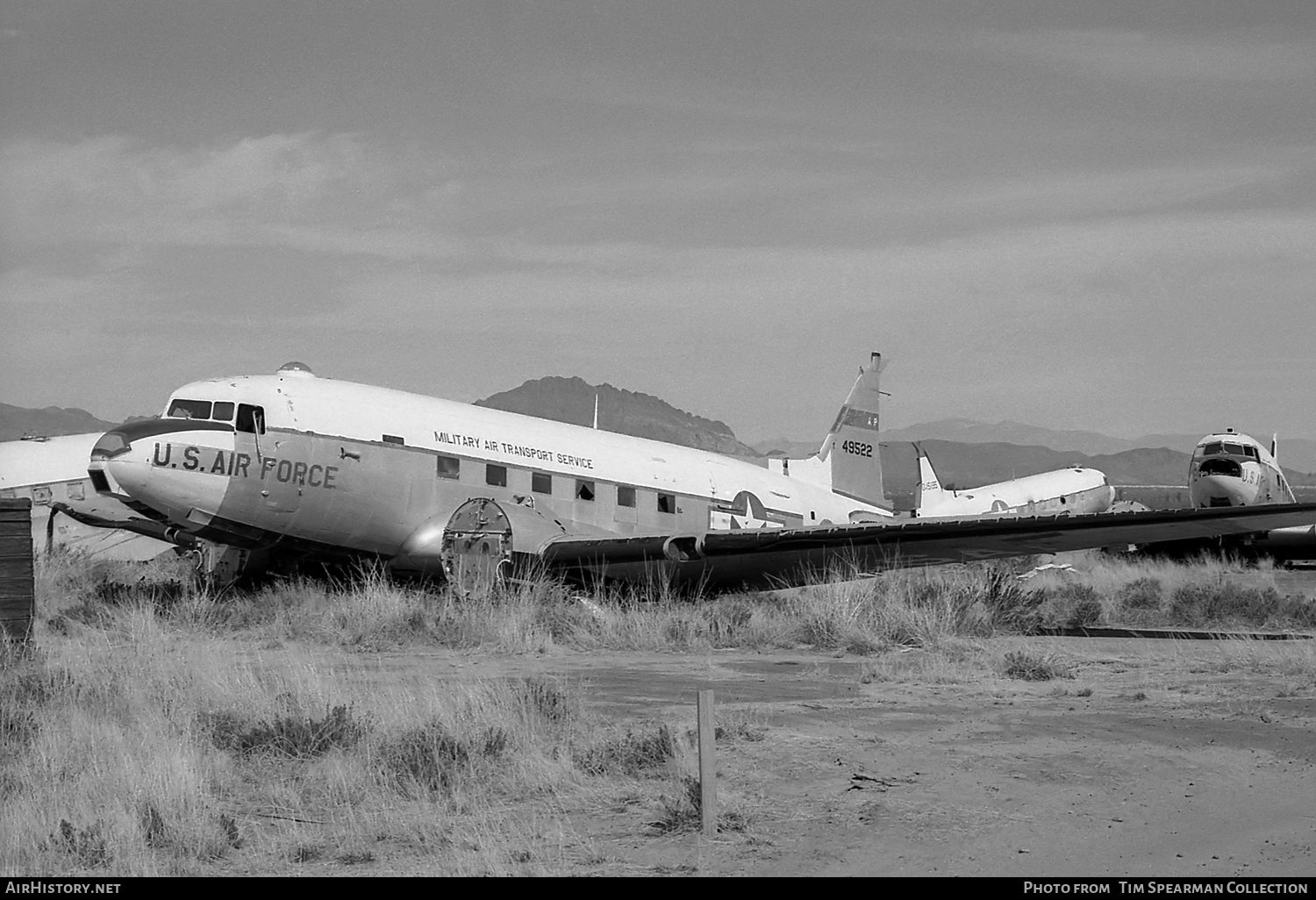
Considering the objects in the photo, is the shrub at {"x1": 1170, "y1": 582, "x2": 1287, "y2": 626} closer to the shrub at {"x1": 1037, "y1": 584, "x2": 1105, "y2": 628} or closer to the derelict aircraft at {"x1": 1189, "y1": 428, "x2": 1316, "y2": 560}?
the shrub at {"x1": 1037, "y1": 584, "x2": 1105, "y2": 628}

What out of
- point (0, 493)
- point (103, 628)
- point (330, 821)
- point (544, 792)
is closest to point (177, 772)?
point (330, 821)

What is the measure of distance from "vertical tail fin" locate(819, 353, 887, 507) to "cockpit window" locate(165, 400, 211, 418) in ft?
44.6

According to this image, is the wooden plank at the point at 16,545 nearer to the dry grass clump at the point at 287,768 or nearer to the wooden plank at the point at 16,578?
the wooden plank at the point at 16,578

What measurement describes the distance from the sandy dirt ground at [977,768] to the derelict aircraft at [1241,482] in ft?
67.5

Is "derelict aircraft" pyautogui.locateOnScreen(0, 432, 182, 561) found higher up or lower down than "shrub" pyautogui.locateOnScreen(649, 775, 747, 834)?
higher up

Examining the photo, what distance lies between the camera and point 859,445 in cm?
2939

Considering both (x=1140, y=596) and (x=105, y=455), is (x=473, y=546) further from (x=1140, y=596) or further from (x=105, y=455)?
(x=1140, y=596)

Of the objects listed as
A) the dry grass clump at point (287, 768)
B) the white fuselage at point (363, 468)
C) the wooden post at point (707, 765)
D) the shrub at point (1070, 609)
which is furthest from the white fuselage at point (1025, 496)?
the wooden post at point (707, 765)

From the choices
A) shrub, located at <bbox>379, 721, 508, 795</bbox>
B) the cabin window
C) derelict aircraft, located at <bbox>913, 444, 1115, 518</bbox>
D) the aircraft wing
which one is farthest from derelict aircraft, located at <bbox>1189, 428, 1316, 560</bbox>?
shrub, located at <bbox>379, 721, 508, 795</bbox>

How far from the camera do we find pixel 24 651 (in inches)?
547

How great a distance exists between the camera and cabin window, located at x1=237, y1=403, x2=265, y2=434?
64.7 feet

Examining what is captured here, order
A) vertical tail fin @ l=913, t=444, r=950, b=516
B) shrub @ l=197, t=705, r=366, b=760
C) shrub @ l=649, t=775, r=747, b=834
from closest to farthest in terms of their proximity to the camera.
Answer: shrub @ l=649, t=775, r=747, b=834, shrub @ l=197, t=705, r=366, b=760, vertical tail fin @ l=913, t=444, r=950, b=516

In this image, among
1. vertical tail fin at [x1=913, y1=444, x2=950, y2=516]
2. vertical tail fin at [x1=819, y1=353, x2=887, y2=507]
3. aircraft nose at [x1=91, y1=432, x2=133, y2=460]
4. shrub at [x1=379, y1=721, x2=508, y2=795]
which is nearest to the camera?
shrub at [x1=379, y1=721, x2=508, y2=795]
